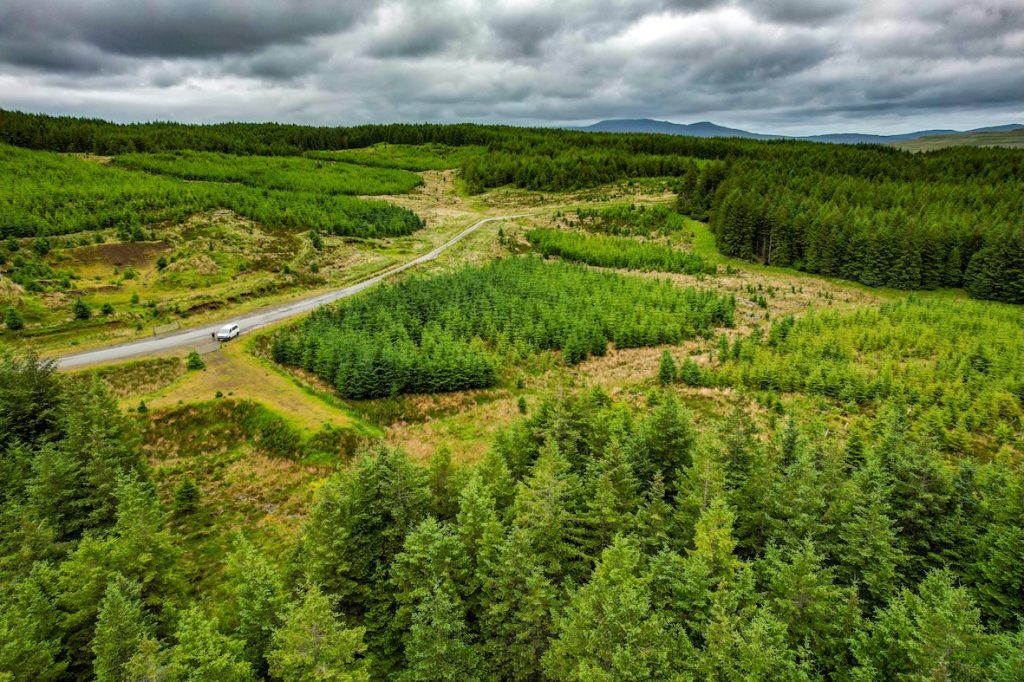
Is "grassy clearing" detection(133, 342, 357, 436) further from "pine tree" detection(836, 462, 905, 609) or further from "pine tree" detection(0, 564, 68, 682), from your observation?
"pine tree" detection(836, 462, 905, 609)

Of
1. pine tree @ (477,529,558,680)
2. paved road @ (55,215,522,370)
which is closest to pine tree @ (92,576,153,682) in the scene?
pine tree @ (477,529,558,680)

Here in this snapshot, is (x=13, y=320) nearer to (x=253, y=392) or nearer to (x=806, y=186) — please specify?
(x=253, y=392)

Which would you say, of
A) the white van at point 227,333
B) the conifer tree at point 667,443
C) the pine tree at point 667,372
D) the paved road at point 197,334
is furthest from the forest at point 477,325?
the conifer tree at point 667,443

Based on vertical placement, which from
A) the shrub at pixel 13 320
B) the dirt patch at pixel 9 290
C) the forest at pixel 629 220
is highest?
the forest at pixel 629 220

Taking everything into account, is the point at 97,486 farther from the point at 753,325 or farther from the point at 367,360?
the point at 753,325

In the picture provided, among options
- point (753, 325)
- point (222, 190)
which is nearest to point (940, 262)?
point (753, 325)

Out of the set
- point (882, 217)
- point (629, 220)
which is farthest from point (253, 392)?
point (882, 217)

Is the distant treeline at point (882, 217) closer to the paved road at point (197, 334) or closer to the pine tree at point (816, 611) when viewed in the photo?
the paved road at point (197, 334)
